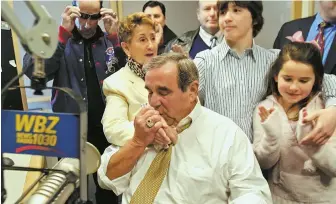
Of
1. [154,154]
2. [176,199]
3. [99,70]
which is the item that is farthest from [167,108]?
[99,70]

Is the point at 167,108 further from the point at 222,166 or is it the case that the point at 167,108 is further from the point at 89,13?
the point at 89,13

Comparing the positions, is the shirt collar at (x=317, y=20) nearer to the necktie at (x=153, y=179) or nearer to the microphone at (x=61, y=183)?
the necktie at (x=153, y=179)

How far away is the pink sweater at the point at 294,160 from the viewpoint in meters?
1.55

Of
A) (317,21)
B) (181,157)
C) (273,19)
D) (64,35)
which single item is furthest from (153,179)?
(273,19)

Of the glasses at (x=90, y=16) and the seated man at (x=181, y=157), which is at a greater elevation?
the glasses at (x=90, y=16)

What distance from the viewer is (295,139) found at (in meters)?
1.62

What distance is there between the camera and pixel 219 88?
179cm

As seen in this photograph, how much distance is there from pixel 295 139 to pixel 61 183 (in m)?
0.99

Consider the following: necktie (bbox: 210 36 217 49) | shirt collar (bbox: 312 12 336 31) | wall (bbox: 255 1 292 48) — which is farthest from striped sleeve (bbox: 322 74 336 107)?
wall (bbox: 255 1 292 48)

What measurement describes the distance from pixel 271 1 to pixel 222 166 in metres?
1.86

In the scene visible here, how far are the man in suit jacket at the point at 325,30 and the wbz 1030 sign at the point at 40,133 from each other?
1458 millimetres

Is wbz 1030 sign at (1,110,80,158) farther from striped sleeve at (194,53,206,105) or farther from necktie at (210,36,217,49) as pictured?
necktie at (210,36,217,49)

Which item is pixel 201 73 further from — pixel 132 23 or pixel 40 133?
pixel 40 133

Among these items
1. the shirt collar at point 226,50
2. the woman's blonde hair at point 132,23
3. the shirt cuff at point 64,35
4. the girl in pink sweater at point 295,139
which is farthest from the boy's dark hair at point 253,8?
the shirt cuff at point 64,35
